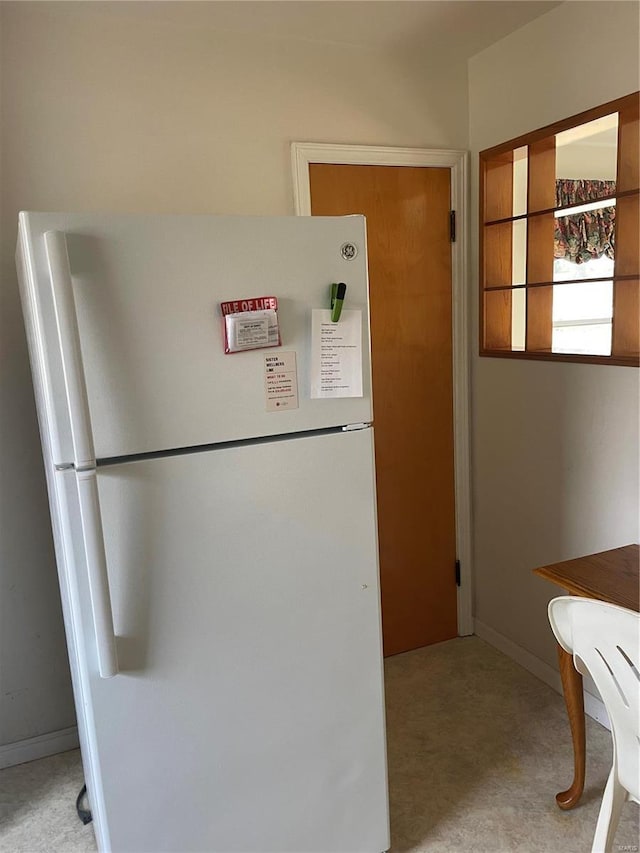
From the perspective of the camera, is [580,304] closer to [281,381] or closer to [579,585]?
[579,585]

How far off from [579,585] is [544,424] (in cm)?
81

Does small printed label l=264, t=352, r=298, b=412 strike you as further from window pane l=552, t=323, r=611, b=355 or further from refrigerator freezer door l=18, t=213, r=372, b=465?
window pane l=552, t=323, r=611, b=355

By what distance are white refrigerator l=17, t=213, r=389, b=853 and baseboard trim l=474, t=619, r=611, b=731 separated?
1044 mm

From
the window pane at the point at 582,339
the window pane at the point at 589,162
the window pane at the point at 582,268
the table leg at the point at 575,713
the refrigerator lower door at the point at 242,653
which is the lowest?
the table leg at the point at 575,713

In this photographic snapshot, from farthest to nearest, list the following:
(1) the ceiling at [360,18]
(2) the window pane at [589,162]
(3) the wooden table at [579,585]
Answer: (2) the window pane at [589,162] → (1) the ceiling at [360,18] → (3) the wooden table at [579,585]

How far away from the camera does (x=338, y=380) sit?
158cm

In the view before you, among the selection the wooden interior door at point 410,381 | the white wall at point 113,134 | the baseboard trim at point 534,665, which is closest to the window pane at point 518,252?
the wooden interior door at point 410,381

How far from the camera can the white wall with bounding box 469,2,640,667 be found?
2125mm

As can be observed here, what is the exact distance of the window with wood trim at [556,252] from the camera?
6.84ft

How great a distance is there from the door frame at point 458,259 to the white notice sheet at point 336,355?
1.03 m

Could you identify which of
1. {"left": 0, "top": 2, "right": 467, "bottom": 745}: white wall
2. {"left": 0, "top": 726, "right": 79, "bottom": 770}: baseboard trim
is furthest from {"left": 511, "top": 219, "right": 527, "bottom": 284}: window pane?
{"left": 0, "top": 726, "right": 79, "bottom": 770}: baseboard trim

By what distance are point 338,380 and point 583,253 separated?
5.96 feet

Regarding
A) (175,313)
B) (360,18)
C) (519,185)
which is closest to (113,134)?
(360,18)

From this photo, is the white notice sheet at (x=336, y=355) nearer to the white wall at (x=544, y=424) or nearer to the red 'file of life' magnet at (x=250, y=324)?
the red 'file of life' magnet at (x=250, y=324)
